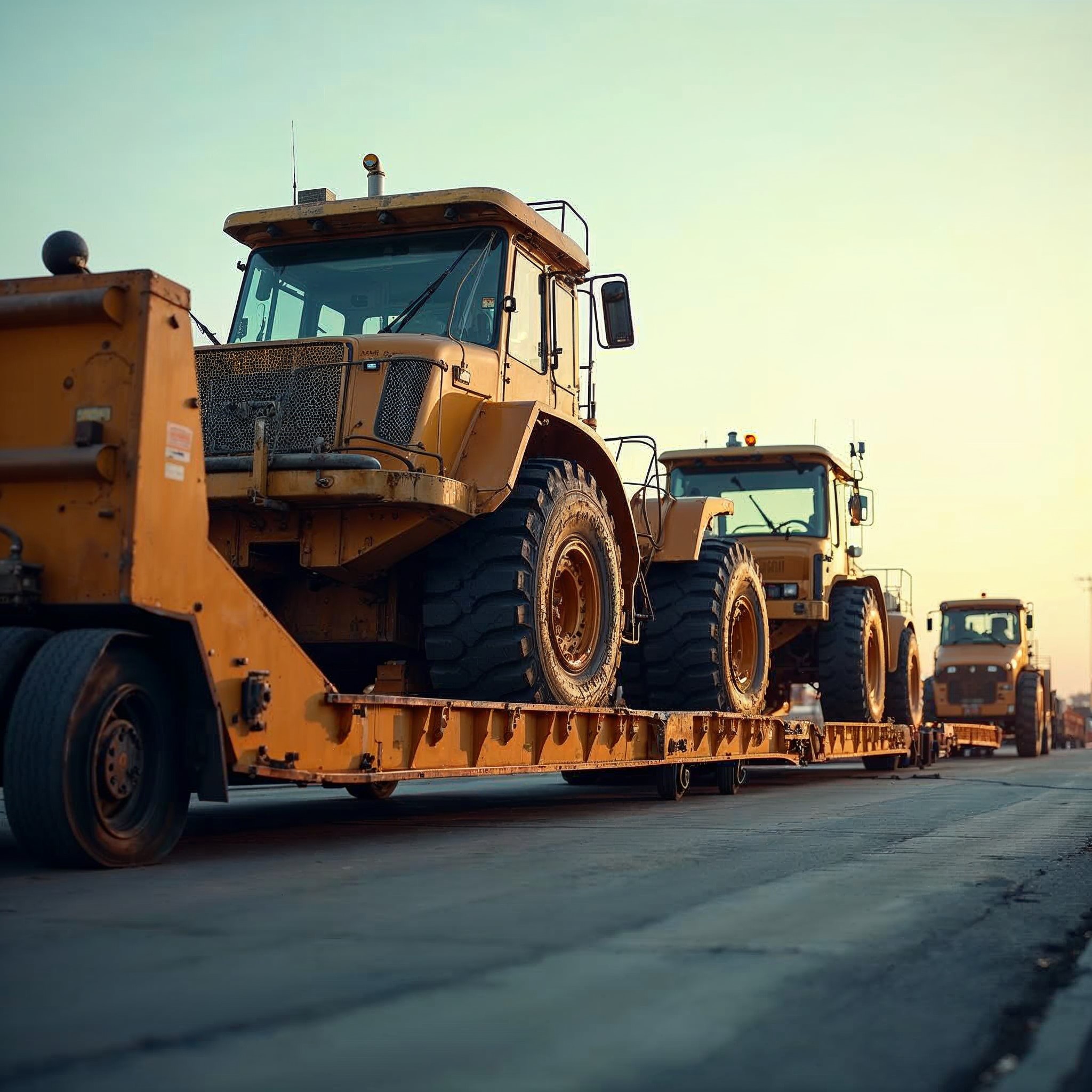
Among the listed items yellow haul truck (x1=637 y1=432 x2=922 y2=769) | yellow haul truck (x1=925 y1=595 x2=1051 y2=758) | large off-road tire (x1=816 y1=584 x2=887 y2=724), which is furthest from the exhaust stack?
yellow haul truck (x1=925 y1=595 x2=1051 y2=758)

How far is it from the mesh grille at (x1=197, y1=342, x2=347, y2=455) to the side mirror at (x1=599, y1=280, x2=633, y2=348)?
2436mm

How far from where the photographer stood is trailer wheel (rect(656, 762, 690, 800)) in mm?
11469

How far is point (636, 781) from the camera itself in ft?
43.6

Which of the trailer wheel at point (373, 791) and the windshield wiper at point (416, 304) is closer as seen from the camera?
the windshield wiper at point (416, 304)

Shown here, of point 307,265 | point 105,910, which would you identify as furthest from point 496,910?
point 307,265

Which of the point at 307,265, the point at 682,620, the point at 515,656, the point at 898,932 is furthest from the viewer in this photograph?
the point at 682,620

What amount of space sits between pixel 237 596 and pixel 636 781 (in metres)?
7.37

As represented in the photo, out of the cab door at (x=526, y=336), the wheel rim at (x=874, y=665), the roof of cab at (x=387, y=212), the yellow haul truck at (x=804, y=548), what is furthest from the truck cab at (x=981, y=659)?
the roof of cab at (x=387, y=212)

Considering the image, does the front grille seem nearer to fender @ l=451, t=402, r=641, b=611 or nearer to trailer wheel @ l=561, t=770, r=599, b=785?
trailer wheel @ l=561, t=770, r=599, b=785

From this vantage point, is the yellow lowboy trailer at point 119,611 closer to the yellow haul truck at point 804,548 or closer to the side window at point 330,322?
the side window at point 330,322

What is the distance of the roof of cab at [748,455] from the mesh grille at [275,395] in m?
8.89

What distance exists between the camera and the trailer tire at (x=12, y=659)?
593cm

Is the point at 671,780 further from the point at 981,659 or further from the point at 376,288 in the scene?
the point at 981,659

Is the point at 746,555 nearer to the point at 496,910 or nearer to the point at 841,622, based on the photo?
the point at 841,622
